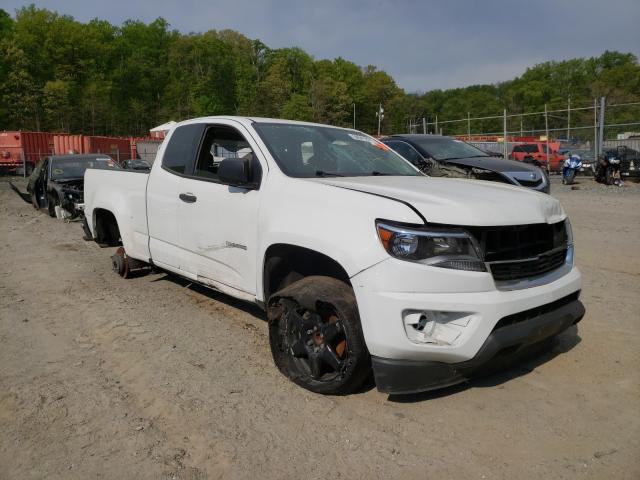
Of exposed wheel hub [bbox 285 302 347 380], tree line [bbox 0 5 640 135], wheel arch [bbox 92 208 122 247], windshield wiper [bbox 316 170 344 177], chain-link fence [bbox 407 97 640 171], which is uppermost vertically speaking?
tree line [bbox 0 5 640 135]

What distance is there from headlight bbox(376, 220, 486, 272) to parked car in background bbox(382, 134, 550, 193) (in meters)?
5.69

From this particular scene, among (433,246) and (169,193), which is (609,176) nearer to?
(169,193)

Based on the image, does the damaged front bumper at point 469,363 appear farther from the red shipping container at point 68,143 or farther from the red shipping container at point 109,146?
the red shipping container at point 109,146

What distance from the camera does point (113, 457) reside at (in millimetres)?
2746

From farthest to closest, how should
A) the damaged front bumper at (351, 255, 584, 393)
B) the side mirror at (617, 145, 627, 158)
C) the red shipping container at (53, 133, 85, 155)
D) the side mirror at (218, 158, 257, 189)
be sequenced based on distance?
the red shipping container at (53, 133, 85, 155) → the side mirror at (617, 145, 627, 158) → the side mirror at (218, 158, 257, 189) → the damaged front bumper at (351, 255, 584, 393)

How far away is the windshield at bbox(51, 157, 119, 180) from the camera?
12.8m

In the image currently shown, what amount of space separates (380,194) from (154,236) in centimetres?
283

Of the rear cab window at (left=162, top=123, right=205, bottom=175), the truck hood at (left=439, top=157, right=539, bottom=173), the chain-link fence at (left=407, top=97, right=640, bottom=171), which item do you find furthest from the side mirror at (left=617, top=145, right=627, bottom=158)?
the rear cab window at (left=162, top=123, right=205, bottom=175)

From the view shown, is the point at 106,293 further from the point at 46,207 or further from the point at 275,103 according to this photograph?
the point at 275,103

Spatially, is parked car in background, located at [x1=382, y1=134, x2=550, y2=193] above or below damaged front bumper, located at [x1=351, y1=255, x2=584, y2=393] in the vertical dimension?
above

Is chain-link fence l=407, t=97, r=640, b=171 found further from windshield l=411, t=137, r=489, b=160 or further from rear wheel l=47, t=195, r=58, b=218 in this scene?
rear wheel l=47, t=195, r=58, b=218

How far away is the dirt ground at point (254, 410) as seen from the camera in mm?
2670

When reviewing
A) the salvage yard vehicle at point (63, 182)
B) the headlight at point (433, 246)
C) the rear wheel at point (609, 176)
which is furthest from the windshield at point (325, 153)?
the rear wheel at point (609, 176)

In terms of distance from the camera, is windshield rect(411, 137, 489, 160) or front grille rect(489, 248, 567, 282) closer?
front grille rect(489, 248, 567, 282)
